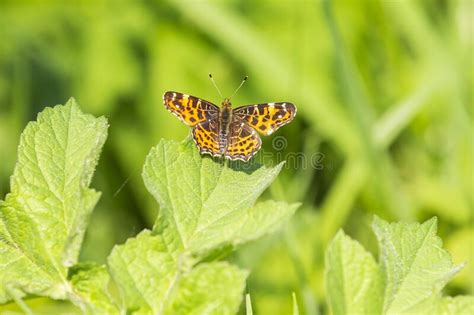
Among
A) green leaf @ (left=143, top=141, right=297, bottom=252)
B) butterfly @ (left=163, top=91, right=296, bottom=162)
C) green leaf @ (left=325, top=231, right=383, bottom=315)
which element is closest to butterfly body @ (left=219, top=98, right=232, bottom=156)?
butterfly @ (left=163, top=91, right=296, bottom=162)

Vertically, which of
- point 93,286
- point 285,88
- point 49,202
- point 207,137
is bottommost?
point 93,286

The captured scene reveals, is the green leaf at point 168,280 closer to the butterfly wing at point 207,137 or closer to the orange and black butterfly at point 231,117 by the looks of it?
the butterfly wing at point 207,137

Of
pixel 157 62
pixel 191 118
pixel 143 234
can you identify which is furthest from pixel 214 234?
pixel 157 62

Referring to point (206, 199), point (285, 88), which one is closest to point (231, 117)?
point (206, 199)

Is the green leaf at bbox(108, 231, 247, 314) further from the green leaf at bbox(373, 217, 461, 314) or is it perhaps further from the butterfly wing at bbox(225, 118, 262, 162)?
the butterfly wing at bbox(225, 118, 262, 162)

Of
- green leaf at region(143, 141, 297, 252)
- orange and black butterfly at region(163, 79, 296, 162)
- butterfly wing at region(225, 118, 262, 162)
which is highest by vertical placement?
orange and black butterfly at region(163, 79, 296, 162)

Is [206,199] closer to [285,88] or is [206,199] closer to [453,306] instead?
[453,306]

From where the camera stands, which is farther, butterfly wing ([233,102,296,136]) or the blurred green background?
the blurred green background
